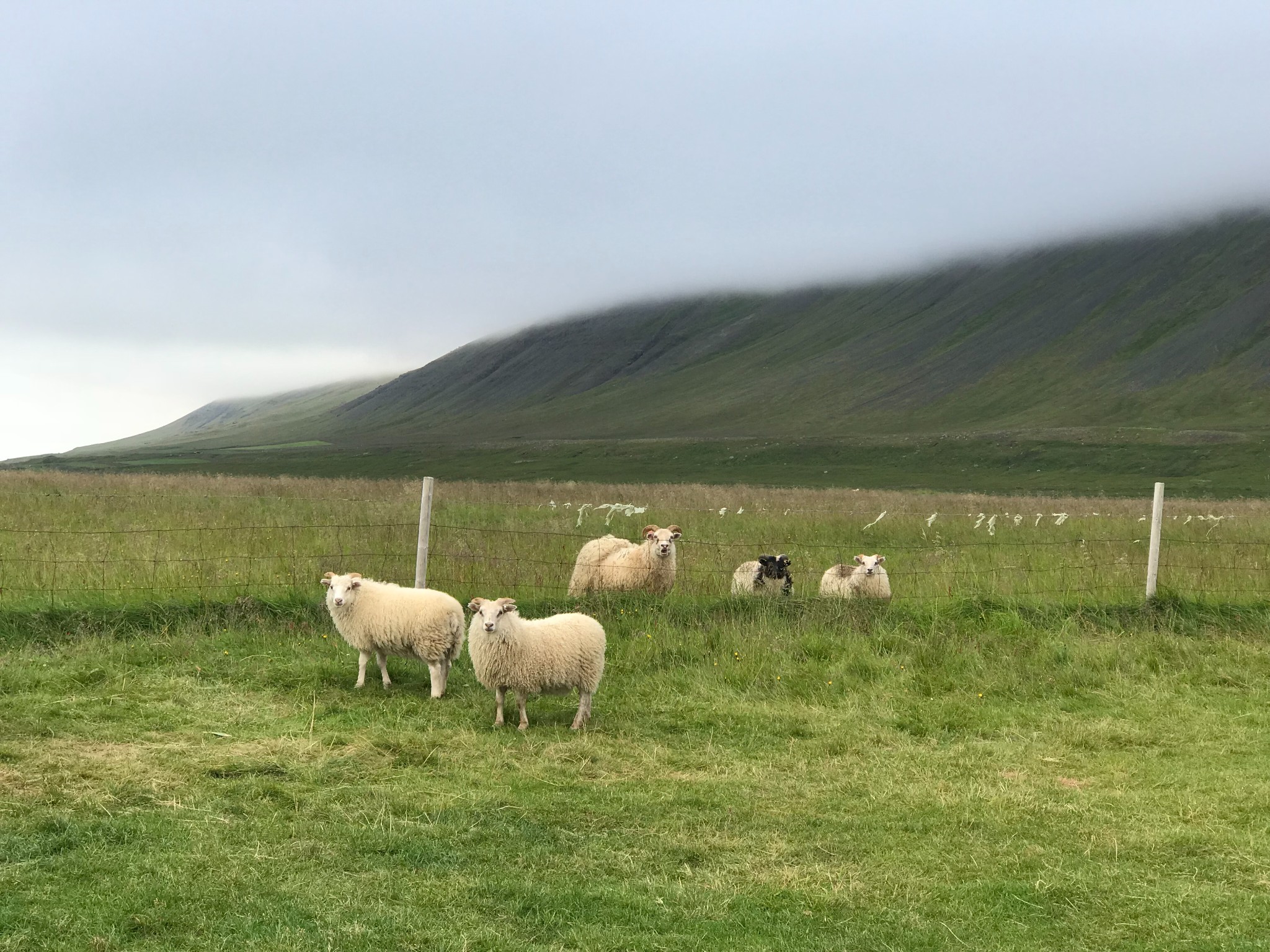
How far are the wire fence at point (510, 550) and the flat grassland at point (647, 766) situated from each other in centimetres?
12

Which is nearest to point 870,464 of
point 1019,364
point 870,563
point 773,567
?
point 1019,364

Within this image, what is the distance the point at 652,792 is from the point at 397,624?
4092 millimetres

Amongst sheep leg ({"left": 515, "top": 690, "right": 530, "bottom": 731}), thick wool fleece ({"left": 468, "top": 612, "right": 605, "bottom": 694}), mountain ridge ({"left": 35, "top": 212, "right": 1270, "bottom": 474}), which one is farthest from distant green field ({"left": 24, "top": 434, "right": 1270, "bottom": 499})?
sheep leg ({"left": 515, "top": 690, "right": 530, "bottom": 731})

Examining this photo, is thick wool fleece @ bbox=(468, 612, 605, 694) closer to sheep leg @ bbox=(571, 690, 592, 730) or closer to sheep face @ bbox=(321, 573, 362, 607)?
sheep leg @ bbox=(571, 690, 592, 730)

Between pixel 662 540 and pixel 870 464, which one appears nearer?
pixel 662 540

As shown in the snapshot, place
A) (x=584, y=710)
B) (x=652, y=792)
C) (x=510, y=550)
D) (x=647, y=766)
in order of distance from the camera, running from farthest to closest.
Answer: (x=510, y=550) < (x=584, y=710) < (x=647, y=766) < (x=652, y=792)

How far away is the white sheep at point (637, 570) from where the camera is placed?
15391 mm

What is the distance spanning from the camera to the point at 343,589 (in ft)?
37.6

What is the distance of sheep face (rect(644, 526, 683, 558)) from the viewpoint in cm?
1538

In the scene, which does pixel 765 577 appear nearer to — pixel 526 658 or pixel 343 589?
pixel 526 658

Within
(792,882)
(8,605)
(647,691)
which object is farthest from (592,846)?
(8,605)

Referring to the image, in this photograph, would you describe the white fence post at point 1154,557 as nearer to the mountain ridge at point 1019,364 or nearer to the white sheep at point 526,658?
the white sheep at point 526,658

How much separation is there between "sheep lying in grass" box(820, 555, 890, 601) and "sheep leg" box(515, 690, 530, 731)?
6.50 metres

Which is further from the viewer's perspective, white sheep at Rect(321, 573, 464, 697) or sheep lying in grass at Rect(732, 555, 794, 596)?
sheep lying in grass at Rect(732, 555, 794, 596)
